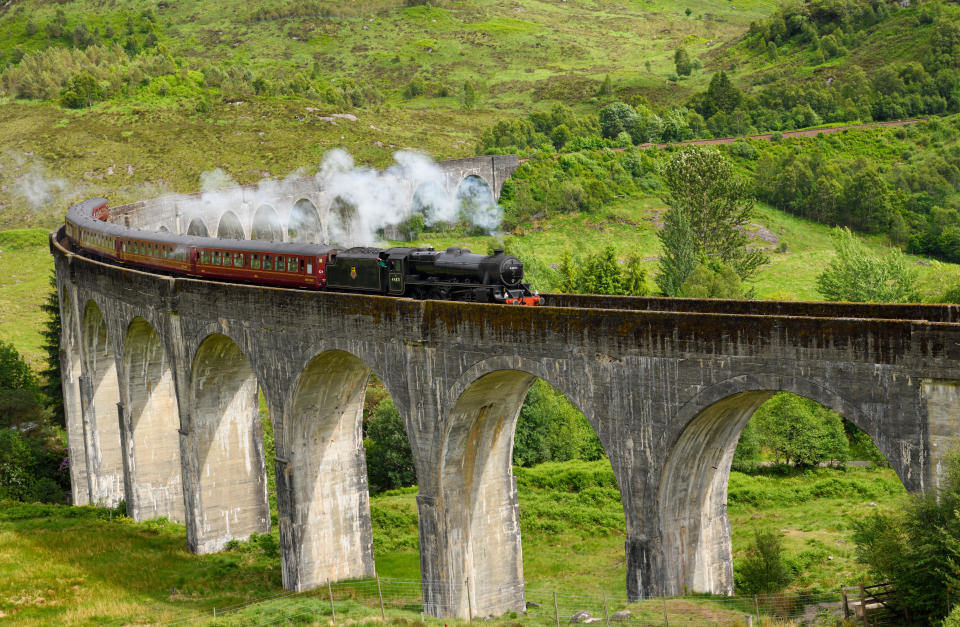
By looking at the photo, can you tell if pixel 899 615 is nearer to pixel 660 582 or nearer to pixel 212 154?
pixel 660 582

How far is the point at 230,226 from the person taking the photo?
90875 mm

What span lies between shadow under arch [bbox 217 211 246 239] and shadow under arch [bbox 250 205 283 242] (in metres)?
3.51

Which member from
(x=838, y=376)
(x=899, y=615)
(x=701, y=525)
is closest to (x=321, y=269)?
(x=701, y=525)

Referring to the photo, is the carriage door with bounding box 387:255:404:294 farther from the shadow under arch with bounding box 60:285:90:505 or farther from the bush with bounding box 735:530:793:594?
the shadow under arch with bounding box 60:285:90:505

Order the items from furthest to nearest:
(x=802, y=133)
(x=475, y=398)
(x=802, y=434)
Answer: (x=802, y=133)
(x=802, y=434)
(x=475, y=398)

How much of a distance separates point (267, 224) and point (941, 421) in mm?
81523

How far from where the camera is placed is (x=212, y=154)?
12581 cm

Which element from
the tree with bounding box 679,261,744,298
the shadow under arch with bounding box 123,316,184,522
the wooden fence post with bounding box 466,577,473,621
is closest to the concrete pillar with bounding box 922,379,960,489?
the wooden fence post with bounding box 466,577,473,621

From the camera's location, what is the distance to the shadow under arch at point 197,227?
85.8 m

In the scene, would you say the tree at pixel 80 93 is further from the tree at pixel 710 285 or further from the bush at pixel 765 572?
the bush at pixel 765 572

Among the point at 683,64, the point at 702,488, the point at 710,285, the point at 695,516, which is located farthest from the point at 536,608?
the point at 683,64

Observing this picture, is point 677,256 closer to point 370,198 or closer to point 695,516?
point 695,516

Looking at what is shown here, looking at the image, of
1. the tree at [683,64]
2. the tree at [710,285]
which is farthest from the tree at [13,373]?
the tree at [683,64]

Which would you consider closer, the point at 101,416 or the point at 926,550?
the point at 926,550
